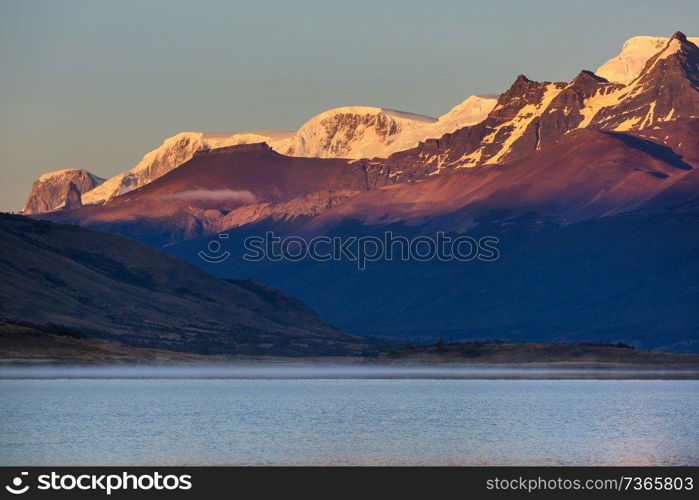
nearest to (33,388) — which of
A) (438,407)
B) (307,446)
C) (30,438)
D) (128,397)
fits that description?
(128,397)

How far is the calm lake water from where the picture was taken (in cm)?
8469

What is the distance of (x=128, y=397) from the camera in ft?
452

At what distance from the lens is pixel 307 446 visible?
296ft

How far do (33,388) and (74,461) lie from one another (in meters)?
71.3

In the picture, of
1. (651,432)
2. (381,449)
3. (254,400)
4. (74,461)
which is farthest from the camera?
(254,400)

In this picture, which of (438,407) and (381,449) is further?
(438,407)

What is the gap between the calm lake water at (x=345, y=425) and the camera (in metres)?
84.7

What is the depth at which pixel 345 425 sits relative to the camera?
105 metres
